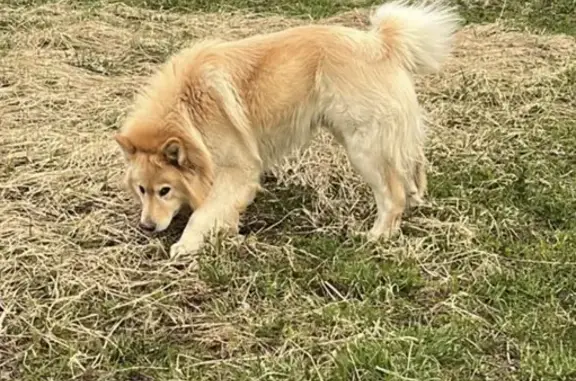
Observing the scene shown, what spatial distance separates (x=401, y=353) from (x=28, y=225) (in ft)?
7.38

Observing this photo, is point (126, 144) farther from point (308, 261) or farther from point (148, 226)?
point (308, 261)

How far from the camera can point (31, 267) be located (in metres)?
4.77

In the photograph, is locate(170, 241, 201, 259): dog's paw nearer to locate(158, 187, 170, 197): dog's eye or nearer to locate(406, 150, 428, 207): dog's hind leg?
locate(158, 187, 170, 197): dog's eye

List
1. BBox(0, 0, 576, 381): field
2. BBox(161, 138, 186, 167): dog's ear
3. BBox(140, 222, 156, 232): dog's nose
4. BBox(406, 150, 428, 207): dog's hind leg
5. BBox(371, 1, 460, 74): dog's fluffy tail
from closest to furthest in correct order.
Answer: BBox(0, 0, 576, 381): field
BBox(161, 138, 186, 167): dog's ear
BBox(140, 222, 156, 232): dog's nose
BBox(371, 1, 460, 74): dog's fluffy tail
BBox(406, 150, 428, 207): dog's hind leg

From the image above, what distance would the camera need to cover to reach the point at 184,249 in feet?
16.3

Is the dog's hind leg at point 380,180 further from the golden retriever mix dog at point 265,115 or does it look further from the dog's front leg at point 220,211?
the dog's front leg at point 220,211

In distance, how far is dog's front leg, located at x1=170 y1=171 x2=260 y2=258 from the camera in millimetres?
5023

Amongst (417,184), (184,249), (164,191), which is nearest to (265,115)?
(164,191)

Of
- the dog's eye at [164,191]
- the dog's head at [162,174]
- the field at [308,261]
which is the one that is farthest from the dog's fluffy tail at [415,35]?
the dog's eye at [164,191]

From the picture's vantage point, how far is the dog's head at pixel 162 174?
500 cm

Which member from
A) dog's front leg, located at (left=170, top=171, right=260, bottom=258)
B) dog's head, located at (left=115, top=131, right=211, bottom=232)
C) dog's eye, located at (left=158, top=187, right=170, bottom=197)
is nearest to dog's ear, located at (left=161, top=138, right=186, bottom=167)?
dog's head, located at (left=115, top=131, right=211, bottom=232)

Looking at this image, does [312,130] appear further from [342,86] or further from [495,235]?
[495,235]

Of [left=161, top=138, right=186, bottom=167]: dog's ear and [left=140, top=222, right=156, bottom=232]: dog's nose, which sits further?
[left=140, top=222, right=156, bottom=232]: dog's nose

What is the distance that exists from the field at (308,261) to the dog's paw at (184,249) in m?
0.08
